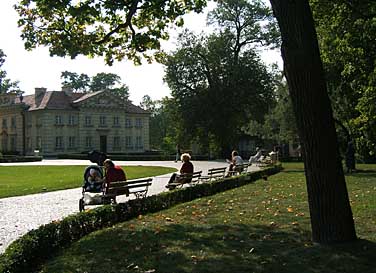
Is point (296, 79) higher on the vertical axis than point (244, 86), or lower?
lower

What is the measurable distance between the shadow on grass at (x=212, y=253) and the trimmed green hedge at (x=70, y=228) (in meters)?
0.25

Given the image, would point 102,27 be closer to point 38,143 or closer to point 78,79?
point 38,143

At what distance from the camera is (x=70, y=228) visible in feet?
29.3

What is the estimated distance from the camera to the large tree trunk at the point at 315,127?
7.82 m

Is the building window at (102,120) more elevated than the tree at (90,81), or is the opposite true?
the tree at (90,81)

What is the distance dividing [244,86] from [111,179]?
41747 mm

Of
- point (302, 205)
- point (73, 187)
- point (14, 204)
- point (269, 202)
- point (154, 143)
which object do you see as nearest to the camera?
point (302, 205)

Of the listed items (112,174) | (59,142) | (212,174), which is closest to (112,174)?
(112,174)

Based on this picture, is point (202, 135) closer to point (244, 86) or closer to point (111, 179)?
point (244, 86)

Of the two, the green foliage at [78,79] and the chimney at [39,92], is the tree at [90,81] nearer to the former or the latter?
the green foliage at [78,79]

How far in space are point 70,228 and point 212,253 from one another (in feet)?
8.86

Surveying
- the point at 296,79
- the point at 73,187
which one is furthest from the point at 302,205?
the point at 73,187

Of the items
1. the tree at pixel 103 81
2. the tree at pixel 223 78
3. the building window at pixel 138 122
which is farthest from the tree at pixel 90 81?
the tree at pixel 223 78

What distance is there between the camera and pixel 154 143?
10600 cm
